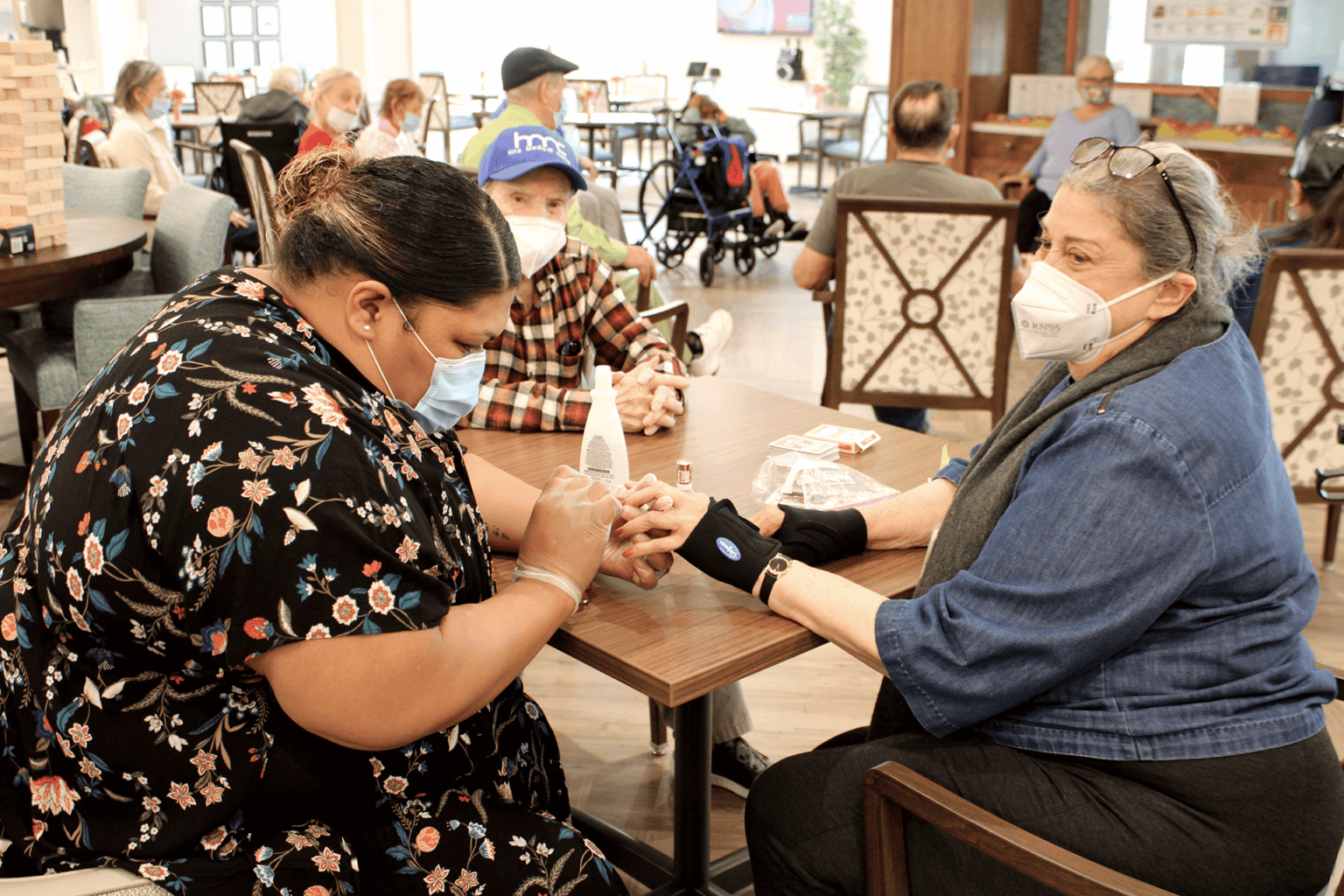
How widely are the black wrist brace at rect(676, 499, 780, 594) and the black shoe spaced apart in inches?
37.7

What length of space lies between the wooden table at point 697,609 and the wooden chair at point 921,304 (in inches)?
61.5

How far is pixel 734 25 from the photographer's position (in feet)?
49.9

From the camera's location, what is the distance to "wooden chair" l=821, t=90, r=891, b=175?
10.9 metres

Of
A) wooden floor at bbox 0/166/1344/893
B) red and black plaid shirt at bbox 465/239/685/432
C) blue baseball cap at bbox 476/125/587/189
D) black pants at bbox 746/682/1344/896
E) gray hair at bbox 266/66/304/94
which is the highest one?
gray hair at bbox 266/66/304/94

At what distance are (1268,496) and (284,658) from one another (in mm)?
1038

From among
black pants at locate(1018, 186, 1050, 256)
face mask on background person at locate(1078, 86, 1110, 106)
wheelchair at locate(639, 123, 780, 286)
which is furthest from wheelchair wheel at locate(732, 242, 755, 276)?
face mask on background person at locate(1078, 86, 1110, 106)

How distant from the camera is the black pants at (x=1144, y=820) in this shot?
1188 mm

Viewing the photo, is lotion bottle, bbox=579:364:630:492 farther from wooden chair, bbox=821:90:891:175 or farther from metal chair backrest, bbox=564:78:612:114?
metal chair backrest, bbox=564:78:612:114

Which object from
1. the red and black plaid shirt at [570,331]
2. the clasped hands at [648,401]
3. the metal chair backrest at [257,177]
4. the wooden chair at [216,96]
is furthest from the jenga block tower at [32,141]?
the wooden chair at [216,96]

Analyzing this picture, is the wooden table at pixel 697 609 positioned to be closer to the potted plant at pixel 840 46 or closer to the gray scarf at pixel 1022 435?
the gray scarf at pixel 1022 435

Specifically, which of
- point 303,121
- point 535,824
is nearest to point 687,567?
point 535,824

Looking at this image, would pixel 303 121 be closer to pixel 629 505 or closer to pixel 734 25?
pixel 629 505

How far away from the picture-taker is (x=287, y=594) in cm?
99

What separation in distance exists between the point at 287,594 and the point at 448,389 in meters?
0.36
